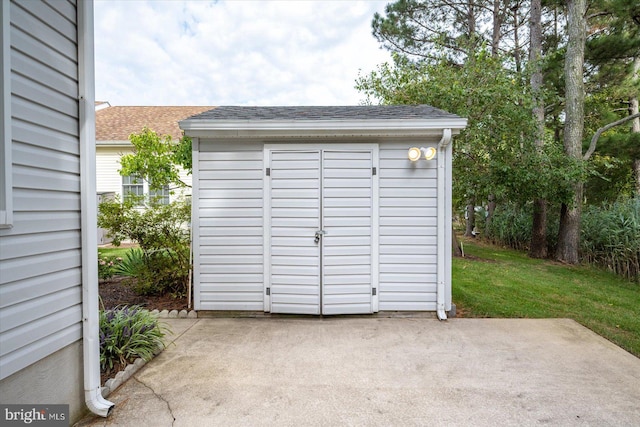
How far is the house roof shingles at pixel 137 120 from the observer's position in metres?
10.3

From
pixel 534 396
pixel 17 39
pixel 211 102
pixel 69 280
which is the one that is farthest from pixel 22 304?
pixel 211 102

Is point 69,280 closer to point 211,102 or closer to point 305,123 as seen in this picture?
point 305,123

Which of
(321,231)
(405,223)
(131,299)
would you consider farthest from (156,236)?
(405,223)

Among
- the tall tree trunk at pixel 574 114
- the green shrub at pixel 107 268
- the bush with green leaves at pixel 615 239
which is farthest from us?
the tall tree trunk at pixel 574 114

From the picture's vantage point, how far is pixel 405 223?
3.69 m

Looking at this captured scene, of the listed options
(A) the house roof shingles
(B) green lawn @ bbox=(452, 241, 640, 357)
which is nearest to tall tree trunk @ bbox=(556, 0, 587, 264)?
(B) green lawn @ bbox=(452, 241, 640, 357)

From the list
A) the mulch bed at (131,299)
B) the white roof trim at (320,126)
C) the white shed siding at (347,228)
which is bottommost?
the mulch bed at (131,299)

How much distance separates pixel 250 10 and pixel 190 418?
8707 millimetres

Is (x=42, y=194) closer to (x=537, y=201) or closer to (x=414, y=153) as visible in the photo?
(x=414, y=153)

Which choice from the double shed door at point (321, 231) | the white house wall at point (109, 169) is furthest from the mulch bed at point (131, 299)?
the white house wall at point (109, 169)

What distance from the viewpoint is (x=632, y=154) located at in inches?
327

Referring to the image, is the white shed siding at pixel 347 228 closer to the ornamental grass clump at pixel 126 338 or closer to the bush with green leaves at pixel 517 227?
the ornamental grass clump at pixel 126 338

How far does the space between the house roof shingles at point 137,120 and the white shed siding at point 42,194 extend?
904 centimetres

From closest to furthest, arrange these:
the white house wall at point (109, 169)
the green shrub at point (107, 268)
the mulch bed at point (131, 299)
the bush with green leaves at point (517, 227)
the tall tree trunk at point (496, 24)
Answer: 1. the mulch bed at point (131, 299)
2. the green shrub at point (107, 268)
3. the bush with green leaves at point (517, 227)
4. the tall tree trunk at point (496, 24)
5. the white house wall at point (109, 169)
